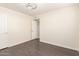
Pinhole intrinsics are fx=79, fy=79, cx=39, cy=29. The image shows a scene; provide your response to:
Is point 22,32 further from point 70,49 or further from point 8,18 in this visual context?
point 70,49

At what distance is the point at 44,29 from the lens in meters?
5.80

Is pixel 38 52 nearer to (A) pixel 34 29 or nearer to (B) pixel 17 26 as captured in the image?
(B) pixel 17 26

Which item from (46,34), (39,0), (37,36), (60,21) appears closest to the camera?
(39,0)

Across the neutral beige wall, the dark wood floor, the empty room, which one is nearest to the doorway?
the neutral beige wall

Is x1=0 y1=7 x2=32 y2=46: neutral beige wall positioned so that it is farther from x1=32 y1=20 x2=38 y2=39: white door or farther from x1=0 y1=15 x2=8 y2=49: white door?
x1=32 y1=20 x2=38 y2=39: white door

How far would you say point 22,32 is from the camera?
18.9 ft

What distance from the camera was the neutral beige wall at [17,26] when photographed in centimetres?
481

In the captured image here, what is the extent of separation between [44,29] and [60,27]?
1.32 metres

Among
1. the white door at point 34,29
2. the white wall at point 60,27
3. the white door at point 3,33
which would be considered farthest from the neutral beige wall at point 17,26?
the white wall at point 60,27

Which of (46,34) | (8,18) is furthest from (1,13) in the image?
(46,34)

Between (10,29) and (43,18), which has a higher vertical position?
(43,18)

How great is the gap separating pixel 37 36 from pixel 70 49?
11.1ft

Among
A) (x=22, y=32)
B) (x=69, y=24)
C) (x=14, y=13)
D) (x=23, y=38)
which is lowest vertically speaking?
(x=23, y=38)

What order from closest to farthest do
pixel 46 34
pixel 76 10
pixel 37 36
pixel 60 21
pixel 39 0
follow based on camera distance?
1. pixel 39 0
2. pixel 76 10
3. pixel 60 21
4. pixel 46 34
5. pixel 37 36
